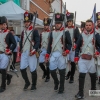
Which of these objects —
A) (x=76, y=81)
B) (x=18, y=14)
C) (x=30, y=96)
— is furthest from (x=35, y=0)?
(x=30, y=96)

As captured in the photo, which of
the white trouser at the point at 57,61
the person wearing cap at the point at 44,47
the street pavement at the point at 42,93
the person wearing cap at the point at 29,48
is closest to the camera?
the street pavement at the point at 42,93

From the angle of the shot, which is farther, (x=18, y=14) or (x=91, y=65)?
(x=18, y=14)

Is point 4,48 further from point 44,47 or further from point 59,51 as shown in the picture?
point 44,47

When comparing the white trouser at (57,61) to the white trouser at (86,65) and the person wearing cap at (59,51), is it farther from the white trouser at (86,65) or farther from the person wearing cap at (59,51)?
the white trouser at (86,65)

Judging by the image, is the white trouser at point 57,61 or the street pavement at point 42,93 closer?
the street pavement at point 42,93

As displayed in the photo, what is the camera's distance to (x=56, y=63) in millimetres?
5621

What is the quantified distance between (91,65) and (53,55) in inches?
41.8

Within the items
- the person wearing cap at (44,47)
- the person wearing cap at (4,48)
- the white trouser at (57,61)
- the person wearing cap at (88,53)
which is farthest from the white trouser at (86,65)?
the person wearing cap at (44,47)

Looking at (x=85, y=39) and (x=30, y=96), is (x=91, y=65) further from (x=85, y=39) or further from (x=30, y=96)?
(x=30, y=96)

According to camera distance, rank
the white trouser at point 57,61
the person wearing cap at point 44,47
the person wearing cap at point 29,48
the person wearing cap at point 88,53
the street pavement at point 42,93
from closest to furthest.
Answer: the person wearing cap at point 88,53 < the street pavement at point 42,93 < the white trouser at point 57,61 < the person wearing cap at point 29,48 < the person wearing cap at point 44,47

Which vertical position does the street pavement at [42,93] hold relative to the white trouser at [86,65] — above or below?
below

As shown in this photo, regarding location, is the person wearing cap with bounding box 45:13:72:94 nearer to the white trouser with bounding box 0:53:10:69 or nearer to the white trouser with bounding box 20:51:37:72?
the white trouser with bounding box 20:51:37:72

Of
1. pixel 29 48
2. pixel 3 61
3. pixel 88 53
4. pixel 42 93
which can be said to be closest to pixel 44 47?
pixel 29 48

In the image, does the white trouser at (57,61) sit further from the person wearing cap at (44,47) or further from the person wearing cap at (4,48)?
the person wearing cap at (44,47)
